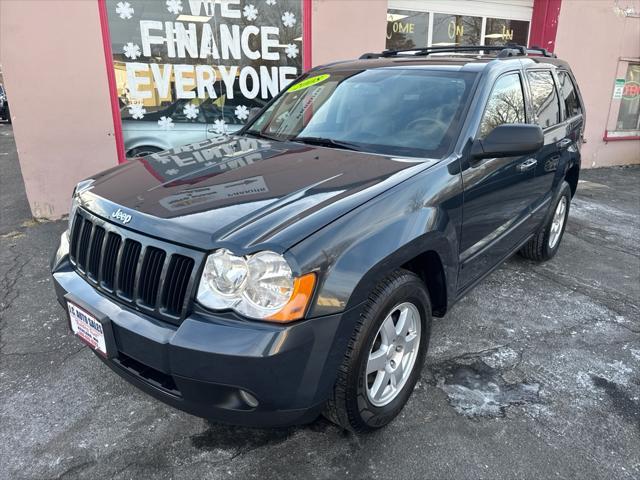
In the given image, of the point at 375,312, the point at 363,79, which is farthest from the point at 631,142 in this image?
the point at 375,312

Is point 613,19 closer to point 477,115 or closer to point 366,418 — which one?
point 477,115

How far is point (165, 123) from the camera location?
6309mm

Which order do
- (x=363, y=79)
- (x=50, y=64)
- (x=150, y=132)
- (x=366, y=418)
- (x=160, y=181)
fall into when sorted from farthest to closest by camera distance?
(x=150, y=132) → (x=50, y=64) → (x=363, y=79) → (x=160, y=181) → (x=366, y=418)

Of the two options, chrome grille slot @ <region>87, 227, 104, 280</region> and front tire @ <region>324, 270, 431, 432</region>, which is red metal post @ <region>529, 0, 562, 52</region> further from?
chrome grille slot @ <region>87, 227, 104, 280</region>

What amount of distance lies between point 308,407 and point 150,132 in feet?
17.2

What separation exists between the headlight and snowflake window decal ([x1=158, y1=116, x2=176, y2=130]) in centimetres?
496

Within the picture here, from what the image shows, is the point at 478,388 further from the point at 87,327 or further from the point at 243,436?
the point at 87,327

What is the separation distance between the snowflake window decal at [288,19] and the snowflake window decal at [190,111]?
1681 millimetres

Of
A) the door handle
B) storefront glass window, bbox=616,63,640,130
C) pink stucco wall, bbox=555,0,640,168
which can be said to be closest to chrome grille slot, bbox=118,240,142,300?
the door handle

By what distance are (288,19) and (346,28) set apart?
821 millimetres

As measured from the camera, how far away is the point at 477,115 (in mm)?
2848

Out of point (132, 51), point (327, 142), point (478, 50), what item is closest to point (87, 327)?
point (327, 142)

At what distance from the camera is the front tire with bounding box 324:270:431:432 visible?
2.08 metres

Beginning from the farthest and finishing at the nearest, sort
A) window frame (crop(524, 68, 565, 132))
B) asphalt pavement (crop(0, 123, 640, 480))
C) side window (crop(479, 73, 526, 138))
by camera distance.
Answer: window frame (crop(524, 68, 565, 132)), side window (crop(479, 73, 526, 138)), asphalt pavement (crop(0, 123, 640, 480))
